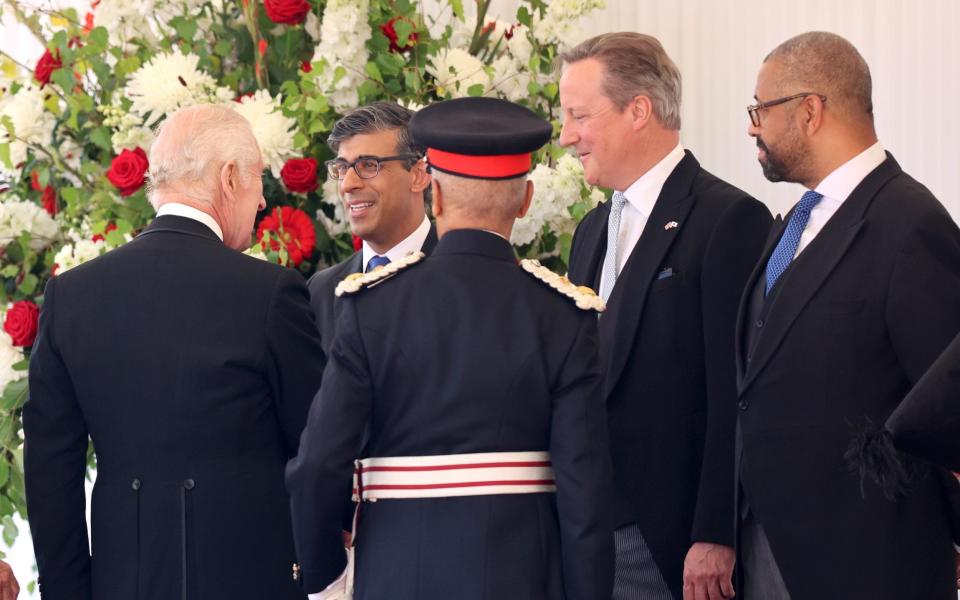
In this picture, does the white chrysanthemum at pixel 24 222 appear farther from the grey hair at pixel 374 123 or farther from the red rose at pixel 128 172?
the grey hair at pixel 374 123

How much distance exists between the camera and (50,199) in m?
3.58

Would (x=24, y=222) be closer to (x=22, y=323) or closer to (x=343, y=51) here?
(x=22, y=323)

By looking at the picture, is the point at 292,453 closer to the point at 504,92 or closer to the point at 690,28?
the point at 504,92

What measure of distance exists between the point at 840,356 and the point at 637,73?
85 cm

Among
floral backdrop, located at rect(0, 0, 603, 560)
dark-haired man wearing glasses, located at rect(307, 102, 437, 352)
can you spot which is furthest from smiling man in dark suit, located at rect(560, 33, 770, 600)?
dark-haired man wearing glasses, located at rect(307, 102, 437, 352)

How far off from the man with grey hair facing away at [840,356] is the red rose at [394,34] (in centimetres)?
104

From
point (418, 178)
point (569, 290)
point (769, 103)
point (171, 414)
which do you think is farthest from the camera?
point (418, 178)

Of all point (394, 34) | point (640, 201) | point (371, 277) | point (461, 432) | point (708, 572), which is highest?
point (394, 34)

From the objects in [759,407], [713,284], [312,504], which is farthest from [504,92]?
[312,504]

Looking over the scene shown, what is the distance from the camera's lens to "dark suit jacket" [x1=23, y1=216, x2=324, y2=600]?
2.57 meters

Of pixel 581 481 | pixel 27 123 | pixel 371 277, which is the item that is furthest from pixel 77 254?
pixel 581 481

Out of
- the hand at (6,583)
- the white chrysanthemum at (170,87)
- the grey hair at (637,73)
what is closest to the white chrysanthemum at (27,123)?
the white chrysanthemum at (170,87)

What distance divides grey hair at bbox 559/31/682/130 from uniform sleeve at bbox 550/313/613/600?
0.99 m

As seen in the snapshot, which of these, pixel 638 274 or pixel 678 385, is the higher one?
pixel 638 274
